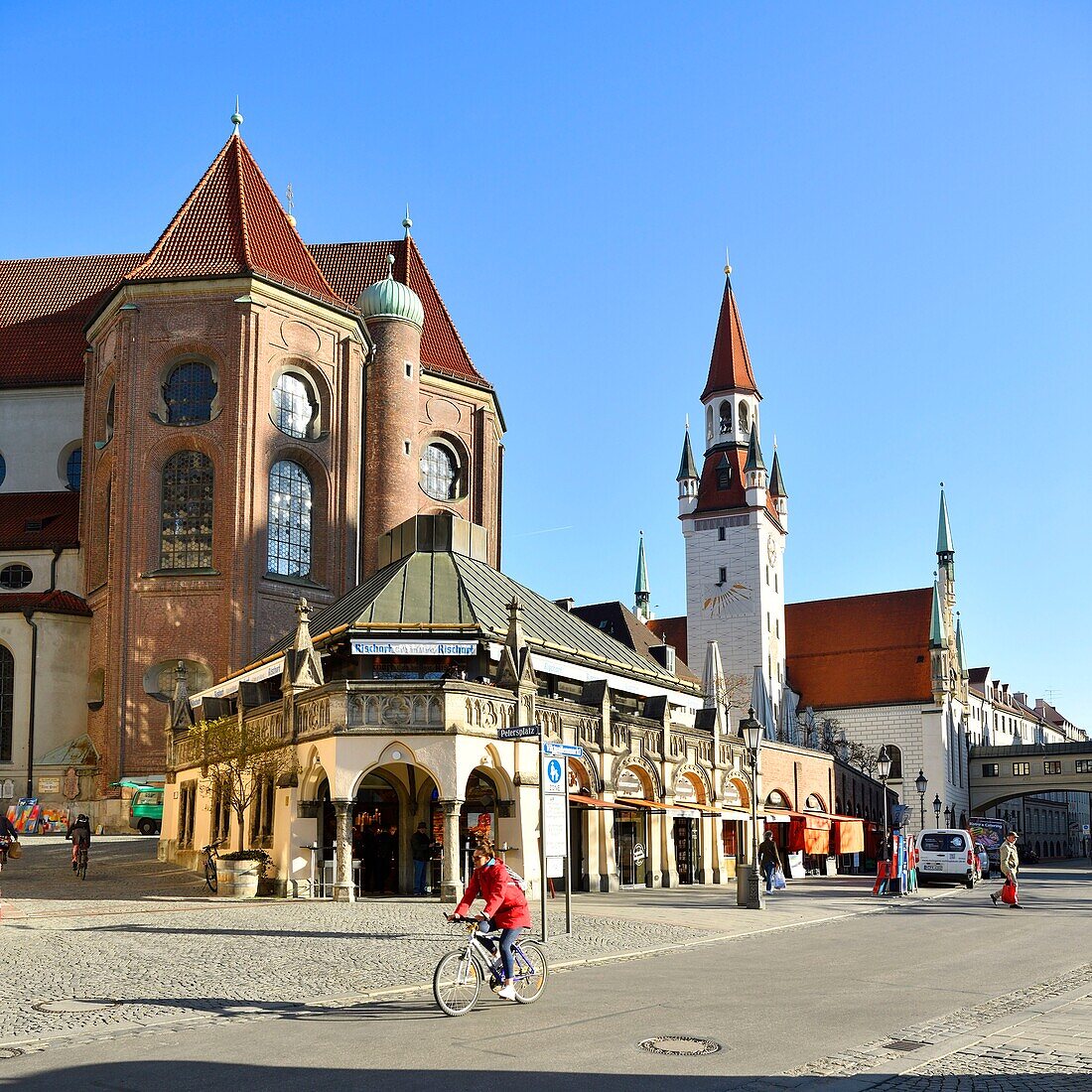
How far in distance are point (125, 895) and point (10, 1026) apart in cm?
1895

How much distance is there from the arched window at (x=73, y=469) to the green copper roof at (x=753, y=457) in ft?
161

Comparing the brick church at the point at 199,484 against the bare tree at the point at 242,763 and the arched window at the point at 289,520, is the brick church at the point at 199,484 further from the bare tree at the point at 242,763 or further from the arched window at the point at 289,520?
the bare tree at the point at 242,763

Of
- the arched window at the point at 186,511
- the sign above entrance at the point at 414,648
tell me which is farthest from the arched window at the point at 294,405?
the sign above entrance at the point at 414,648

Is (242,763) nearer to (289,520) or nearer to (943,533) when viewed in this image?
(289,520)

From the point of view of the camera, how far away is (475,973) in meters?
12.5

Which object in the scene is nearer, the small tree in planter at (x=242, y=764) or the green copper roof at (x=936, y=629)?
the small tree in planter at (x=242, y=764)

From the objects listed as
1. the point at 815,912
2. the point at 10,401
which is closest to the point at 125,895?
the point at 815,912

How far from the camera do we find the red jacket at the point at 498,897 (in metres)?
12.7

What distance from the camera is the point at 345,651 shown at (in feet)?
114

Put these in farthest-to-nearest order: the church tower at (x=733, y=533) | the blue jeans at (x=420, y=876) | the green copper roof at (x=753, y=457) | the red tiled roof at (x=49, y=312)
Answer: the green copper roof at (x=753, y=457), the church tower at (x=733, y=533), the red tiled roof at (x=49, y=312), the blue jeans at (x=420, y=876)

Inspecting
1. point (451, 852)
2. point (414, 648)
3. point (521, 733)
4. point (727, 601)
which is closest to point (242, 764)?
point (414, 648)

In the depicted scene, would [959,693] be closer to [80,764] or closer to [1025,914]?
[80,764]

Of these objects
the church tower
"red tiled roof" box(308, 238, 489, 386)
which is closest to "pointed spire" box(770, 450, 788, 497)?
the church tower

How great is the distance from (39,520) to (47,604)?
316 inches
